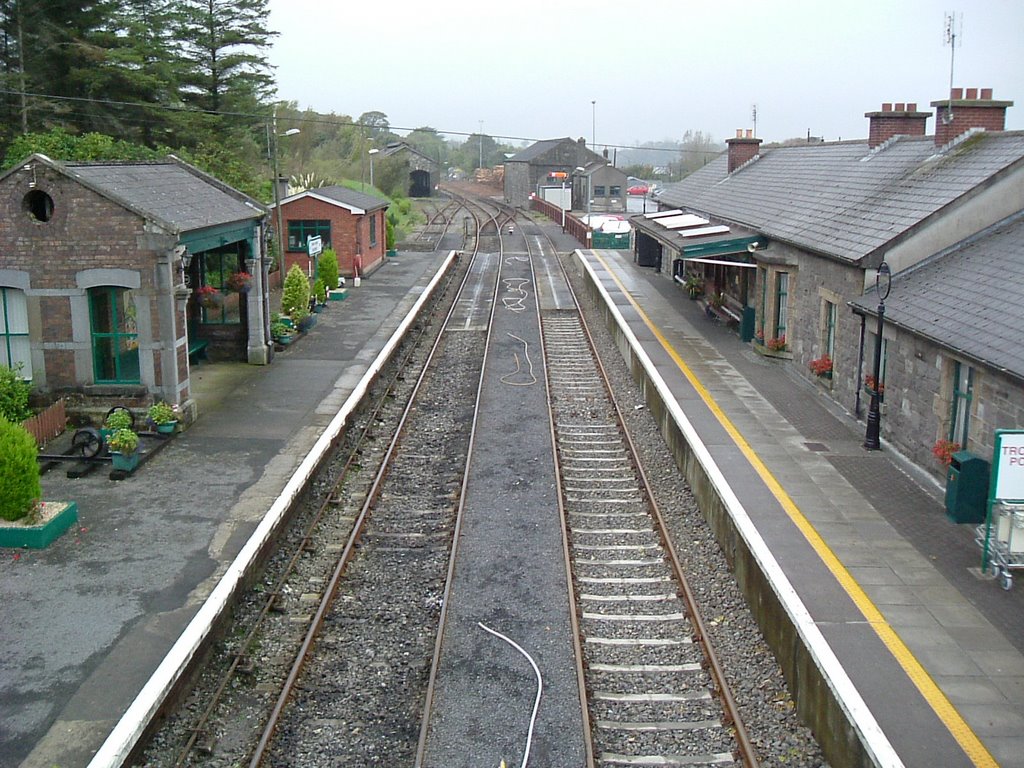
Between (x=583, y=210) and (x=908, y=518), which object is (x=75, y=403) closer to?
(x=908, y=518)

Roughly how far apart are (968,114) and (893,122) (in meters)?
3.93

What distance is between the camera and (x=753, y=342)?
23844 millimetres

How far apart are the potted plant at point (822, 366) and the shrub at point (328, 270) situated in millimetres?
17380

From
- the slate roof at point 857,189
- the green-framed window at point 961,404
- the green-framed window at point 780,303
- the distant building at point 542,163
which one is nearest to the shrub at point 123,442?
the green-framed window at point 961,404

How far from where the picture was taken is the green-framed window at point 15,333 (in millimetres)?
16609

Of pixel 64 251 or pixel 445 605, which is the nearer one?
pixel 445 605

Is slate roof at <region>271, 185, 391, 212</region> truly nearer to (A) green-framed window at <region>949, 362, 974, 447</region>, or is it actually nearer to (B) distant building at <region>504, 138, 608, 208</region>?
(A) green-framed window at <region>949, 362, 974, 447</region>

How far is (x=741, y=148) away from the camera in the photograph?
113 feet

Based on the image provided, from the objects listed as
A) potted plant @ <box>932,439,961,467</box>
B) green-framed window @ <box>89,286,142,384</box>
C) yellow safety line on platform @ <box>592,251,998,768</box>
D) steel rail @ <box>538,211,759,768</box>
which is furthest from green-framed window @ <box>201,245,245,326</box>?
potted plant @ <box>932,439,961,467</box>

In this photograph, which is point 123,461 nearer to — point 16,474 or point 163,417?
point 163,417

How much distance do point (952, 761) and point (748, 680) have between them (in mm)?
2288

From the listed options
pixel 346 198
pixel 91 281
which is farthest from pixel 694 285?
pixel 91 281

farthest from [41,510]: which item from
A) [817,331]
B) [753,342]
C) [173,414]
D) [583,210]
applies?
[583,210]

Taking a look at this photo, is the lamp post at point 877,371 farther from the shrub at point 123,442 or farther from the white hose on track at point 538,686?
the shrub at point 123,442
